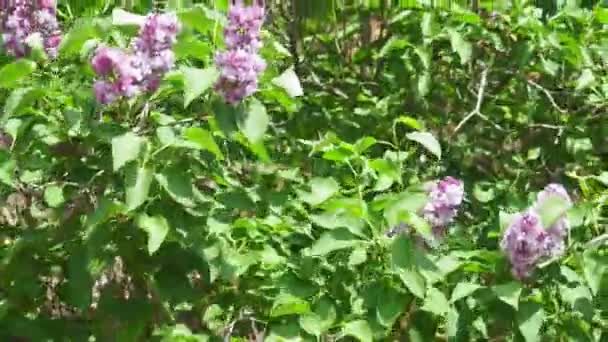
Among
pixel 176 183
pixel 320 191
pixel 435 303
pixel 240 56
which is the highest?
pixel 240 56

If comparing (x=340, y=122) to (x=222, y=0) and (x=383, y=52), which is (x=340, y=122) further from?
(x=222, y=0)

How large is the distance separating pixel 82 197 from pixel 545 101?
1817 millimetres

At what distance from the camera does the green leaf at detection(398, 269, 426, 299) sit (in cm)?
210

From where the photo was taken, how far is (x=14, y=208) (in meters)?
2.70

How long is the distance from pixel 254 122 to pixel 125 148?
0.81ft

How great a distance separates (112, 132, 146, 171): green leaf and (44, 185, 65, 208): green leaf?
31 cm

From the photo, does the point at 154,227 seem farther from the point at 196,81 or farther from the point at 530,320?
the point at 530,320

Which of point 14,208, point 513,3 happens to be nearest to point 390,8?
point 513,3

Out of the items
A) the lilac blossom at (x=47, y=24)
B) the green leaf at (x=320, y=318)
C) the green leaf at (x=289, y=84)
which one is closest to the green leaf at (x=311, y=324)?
the green leaf at (x=320, y=318)

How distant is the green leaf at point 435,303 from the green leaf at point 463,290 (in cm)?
2

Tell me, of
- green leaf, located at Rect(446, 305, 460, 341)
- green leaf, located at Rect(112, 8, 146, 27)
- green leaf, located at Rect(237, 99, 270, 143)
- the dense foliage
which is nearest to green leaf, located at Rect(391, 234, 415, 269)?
the dense foliage

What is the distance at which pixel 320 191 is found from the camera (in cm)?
225

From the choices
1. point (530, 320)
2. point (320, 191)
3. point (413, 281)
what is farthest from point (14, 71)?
point (530, 320)

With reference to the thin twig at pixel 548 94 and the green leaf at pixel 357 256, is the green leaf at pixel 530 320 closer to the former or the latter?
the green leaf at pixel 357 256
